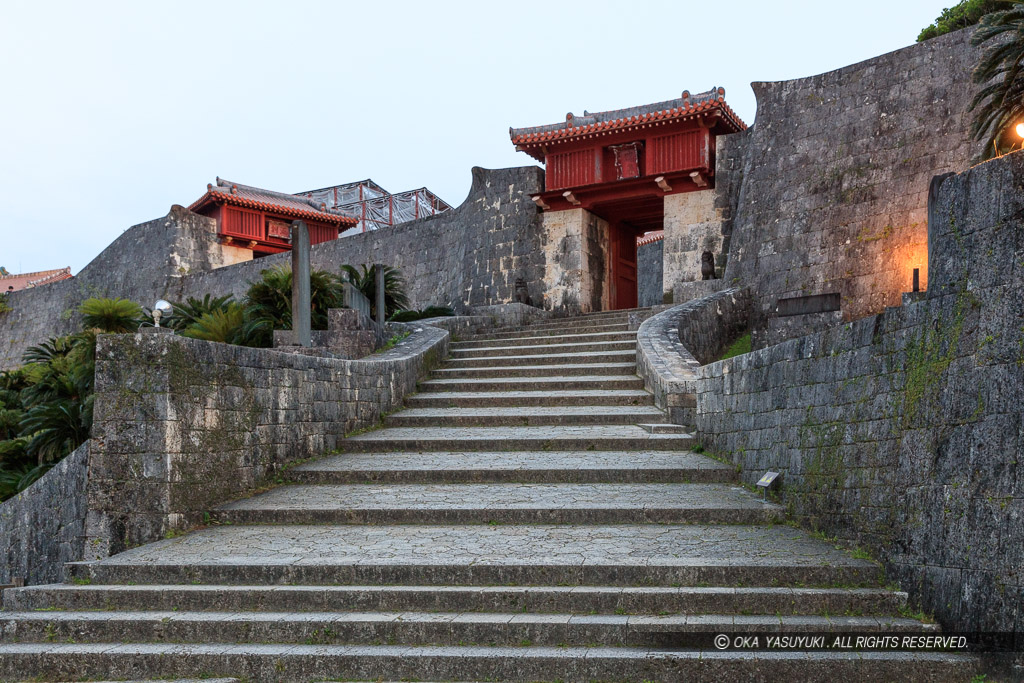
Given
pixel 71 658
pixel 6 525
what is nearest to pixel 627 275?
pixel 6 525

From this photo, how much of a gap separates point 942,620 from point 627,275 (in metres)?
15.9

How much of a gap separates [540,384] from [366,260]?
1441cm

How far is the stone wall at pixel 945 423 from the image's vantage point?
360 cm

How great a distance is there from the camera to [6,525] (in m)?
6.80

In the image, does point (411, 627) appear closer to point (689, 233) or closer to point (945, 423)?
point (945, 423)

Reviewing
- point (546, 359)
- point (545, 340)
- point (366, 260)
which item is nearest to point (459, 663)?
point (546, 359)

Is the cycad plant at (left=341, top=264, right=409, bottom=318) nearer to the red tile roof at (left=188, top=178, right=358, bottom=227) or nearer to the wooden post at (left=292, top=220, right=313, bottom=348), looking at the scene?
the wooden post at (left=292, top=220, right=313, bottom=348)

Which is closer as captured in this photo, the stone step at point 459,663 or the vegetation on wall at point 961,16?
the stone step at point 459,663

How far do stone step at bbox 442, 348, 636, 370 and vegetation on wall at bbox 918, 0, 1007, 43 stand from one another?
25.6 feet

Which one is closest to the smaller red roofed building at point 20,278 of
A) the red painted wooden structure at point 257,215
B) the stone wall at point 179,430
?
the red painted wooden structure at point 257,215

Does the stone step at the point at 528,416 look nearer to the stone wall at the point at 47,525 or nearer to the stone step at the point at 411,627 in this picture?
the stone wall at the point at 47,525

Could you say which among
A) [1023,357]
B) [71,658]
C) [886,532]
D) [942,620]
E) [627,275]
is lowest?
[71,658]

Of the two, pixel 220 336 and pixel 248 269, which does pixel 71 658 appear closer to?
pixel 220 336

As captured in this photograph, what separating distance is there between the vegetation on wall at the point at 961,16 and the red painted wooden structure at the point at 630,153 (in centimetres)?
381
